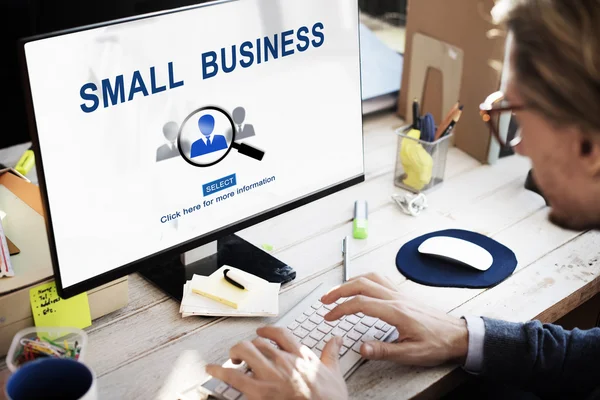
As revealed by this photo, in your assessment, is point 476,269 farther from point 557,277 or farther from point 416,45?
point 416,45

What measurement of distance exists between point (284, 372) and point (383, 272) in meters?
0.38

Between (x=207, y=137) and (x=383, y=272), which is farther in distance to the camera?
(x=383, y=272)

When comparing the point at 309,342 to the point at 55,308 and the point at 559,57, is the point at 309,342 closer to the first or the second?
the point at 55,308

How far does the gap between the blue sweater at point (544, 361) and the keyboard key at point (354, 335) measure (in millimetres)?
190

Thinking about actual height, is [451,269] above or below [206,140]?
below

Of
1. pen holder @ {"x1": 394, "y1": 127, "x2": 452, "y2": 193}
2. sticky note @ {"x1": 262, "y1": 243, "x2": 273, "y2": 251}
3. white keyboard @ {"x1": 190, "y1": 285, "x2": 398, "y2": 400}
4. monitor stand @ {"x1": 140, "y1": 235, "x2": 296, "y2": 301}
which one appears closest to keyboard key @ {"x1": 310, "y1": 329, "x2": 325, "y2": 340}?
white keyboard @ {"x1": 190, "y1": 285, "x2": 398, "y2": 400}

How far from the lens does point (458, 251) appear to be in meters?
1.26

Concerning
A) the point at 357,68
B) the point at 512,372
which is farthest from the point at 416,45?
the point at 512,372

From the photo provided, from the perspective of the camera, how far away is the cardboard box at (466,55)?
1.54 meters

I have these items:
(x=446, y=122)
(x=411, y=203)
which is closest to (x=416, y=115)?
(x=446, y=122)

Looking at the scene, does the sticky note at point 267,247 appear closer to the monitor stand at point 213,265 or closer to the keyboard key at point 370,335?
the monitor stand at point 213,265

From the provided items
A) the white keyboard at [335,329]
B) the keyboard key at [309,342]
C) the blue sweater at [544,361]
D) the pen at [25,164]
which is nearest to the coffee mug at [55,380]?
the white keyboard at [335,329]

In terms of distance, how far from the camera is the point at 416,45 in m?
1.72

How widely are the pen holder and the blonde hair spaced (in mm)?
636
